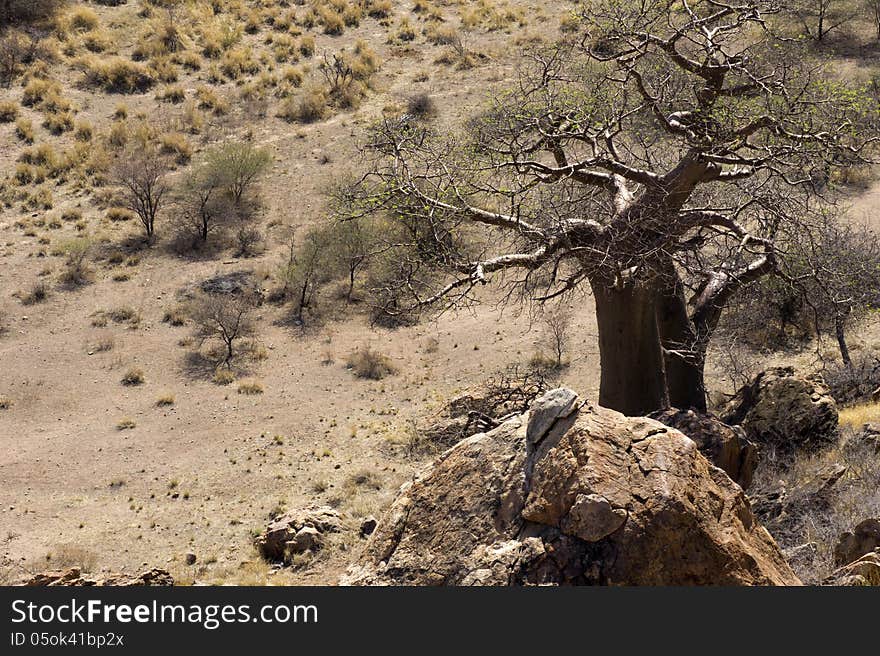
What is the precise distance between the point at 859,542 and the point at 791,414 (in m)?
5.27

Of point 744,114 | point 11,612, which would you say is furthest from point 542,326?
point 11,612

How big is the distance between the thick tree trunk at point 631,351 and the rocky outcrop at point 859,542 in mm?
4387

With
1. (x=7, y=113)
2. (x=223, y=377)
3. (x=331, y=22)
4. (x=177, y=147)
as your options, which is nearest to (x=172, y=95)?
(x=177, y=147)

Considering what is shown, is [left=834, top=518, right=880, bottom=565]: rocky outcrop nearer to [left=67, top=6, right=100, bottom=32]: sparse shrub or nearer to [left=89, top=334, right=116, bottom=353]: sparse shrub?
[left=89, top=334, right=116, bottom=353]: sparse shrub

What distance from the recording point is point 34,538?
15.1 metres

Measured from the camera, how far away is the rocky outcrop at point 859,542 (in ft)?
22.4

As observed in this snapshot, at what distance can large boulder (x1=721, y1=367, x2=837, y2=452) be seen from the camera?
11758 millimetres

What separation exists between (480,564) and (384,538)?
109 centimetres

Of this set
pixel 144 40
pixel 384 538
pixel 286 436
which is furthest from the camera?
pixel 144 40

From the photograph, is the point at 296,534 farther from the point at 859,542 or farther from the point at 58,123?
the point at 58,123

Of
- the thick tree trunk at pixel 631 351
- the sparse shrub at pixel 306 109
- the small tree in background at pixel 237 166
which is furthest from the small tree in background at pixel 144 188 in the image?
the thick tree trunk at pixel 631 351

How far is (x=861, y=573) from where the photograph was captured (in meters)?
6.14

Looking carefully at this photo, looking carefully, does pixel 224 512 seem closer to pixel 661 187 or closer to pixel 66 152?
pixel 661 187

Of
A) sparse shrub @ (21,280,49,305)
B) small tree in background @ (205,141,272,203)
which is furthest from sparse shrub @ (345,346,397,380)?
small tree in background @ (205,141,272,203)
